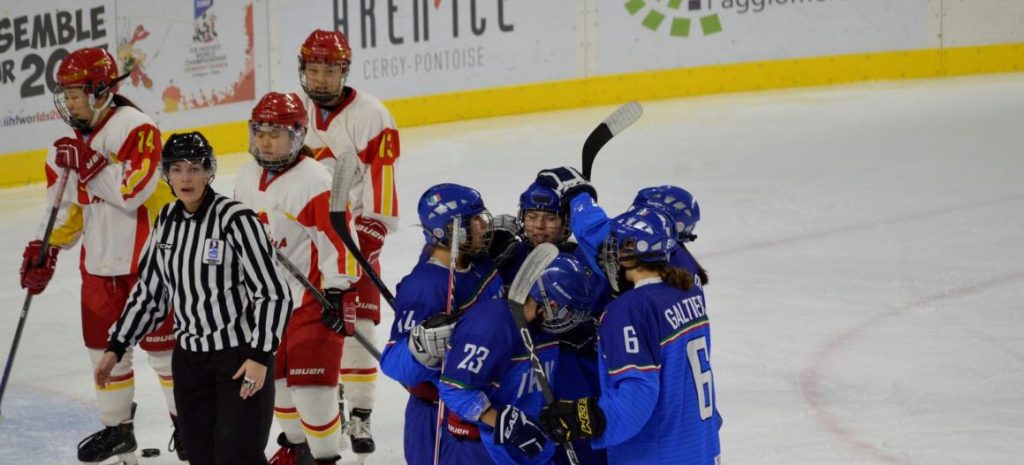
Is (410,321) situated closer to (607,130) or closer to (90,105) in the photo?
(607,130)

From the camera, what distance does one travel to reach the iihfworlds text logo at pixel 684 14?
1116 centimetres

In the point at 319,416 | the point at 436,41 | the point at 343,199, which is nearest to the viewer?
the point at 343,199

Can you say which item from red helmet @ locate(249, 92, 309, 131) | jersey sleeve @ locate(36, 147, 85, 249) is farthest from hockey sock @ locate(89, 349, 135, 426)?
red helmet @ locate(249, 92, 309, 131)

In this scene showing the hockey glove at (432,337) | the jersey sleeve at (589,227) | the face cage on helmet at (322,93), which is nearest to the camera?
the hockey glove at (432,337)

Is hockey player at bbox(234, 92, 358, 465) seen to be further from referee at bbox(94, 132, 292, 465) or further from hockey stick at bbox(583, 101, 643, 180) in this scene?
hockey stick at bbox(583, 101, 643, 180)

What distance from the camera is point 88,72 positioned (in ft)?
16.0

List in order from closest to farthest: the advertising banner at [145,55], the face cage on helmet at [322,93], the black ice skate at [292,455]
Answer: the black ice skate at [292,455] → the face cage on helmet at [322,93] → the advertising banner at [145,55]

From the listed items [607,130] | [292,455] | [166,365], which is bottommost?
[292,455]

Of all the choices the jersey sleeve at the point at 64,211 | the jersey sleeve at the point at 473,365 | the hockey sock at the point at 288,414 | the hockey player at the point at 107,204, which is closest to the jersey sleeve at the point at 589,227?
the jersey sleeve at the point at 473,365

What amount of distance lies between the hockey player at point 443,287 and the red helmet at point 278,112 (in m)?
1.08

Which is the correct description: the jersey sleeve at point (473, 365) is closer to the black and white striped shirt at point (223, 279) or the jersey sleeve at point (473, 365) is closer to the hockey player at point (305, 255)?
the black and white striped shirt at point (223, 279)

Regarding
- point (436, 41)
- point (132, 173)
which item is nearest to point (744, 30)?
point (436, 41)

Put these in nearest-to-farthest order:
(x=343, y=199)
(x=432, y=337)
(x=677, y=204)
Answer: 1. (x=432, y=337)
2. (x=677, y=204)
3. (x=343, y=199)

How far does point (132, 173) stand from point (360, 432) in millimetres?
1199
